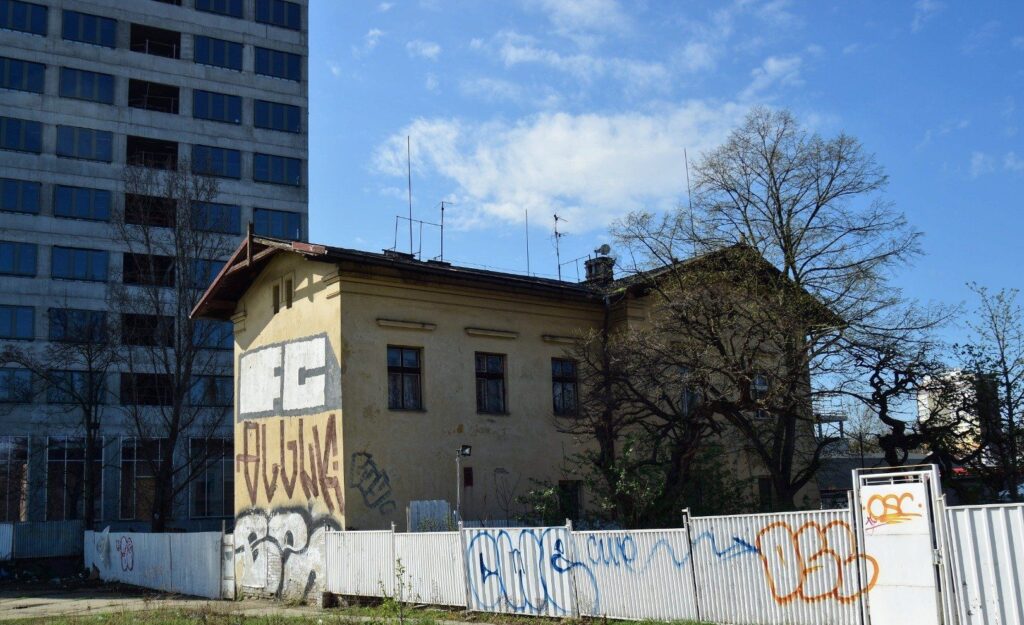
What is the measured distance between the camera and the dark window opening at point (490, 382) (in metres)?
24.9

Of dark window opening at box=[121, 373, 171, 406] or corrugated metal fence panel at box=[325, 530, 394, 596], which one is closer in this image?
corrugated metal fence panel at box=[325, 530, 394, 596]

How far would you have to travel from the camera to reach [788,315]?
69.1 ft

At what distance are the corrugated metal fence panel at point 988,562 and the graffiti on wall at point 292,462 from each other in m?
14.2

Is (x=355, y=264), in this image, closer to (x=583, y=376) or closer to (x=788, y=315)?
(x=583, y=376)

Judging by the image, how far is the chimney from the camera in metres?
28.4

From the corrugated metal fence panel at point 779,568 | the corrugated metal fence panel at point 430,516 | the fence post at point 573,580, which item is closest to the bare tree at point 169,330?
the corrugated metal fence panel at point 430,516

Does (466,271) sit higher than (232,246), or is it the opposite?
(232,246)

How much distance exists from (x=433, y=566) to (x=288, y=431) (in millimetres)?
7611

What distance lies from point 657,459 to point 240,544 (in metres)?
11.5

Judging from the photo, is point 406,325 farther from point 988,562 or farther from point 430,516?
point 988,562

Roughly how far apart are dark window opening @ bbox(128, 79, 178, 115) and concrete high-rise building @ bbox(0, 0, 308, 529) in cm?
8

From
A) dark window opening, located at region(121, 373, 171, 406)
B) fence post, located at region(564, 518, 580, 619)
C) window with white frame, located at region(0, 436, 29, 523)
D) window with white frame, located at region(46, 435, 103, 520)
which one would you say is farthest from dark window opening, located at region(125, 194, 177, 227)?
fence post, located at region(564, 518, 580, 619)

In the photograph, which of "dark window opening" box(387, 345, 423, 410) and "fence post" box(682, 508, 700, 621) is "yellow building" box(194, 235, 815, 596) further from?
"fence post" box(682, 508, 700, 621)

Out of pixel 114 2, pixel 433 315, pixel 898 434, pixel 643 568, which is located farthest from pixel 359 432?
pixel 114 2
